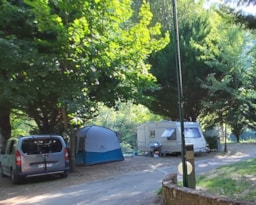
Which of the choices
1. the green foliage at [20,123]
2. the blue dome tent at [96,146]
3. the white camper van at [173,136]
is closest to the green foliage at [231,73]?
the white camper van at [173,136]

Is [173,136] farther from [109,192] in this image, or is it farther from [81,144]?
[109,192]

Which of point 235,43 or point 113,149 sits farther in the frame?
point 235,43

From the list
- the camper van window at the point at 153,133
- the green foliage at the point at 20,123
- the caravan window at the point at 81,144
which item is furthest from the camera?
the camper van window at the point at 153,133

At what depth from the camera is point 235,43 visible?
21.4 metres

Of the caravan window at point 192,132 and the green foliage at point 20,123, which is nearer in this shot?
the caravan window at point 192,132

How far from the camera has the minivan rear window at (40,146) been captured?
12641 mm

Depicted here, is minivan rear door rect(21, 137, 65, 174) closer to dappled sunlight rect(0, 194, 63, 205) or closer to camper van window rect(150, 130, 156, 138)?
dappled sunlight rect(0, 194, 63, 205)

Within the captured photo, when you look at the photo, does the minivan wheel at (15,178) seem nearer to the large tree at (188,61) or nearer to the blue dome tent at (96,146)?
the blue dome tent at (96,146)

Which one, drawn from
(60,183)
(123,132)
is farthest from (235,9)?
(123,132)

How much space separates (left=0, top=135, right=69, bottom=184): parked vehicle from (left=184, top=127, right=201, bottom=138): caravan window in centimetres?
877

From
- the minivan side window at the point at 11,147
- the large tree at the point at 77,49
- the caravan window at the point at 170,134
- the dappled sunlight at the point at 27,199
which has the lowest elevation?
the dappled sunlight at the point at 27,199

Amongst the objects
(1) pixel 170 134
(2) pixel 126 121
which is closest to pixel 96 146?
(1) pixel 170 134

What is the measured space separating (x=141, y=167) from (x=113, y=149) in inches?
145

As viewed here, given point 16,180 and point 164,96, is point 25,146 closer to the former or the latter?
point 16,180
